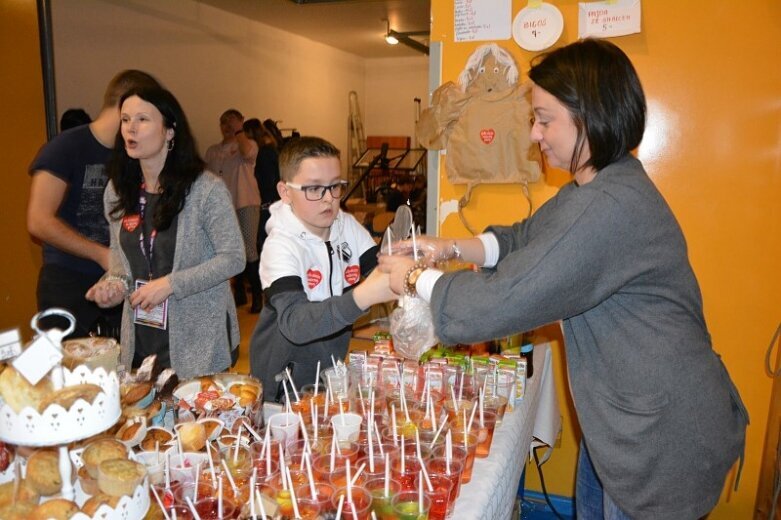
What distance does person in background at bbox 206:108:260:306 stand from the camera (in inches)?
241

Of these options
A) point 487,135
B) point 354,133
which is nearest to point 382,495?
point 487,135

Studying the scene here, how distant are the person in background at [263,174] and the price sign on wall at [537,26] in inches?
146

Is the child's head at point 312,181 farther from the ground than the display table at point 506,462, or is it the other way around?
the child's head at point 312,181

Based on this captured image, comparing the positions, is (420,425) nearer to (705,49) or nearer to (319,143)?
(319,143)

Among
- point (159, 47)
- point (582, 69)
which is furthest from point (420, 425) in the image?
point (159, 47)

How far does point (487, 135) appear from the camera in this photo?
2832 mm

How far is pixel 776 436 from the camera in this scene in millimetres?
2475

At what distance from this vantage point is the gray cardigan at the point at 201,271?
2125mm

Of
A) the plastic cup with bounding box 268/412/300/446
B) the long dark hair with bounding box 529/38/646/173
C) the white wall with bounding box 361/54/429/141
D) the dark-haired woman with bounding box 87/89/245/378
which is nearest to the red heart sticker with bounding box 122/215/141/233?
the dark-haired woman with bounding box 87/89/245/378

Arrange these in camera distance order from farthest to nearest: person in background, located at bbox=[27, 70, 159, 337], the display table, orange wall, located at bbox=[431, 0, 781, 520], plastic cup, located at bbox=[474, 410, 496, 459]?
orange wall, located at bbox=[431, 0, 781, 520], person in background, located at bbox=[27, 70, 159, 337], plastic cup, located at bbox=[474, 410, 496, 459], the display table

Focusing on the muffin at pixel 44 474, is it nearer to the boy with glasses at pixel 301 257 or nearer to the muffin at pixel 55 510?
the muffin at pixel 55 510

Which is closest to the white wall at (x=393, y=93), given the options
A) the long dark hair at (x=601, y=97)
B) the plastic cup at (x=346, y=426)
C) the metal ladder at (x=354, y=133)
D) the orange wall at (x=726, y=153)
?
the metal ladder at (x=354, y=133)

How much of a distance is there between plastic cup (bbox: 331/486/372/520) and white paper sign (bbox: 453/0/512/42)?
7.43 ft

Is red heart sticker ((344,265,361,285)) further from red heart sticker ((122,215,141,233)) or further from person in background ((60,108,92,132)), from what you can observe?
person in background ((60,108,92,132))
